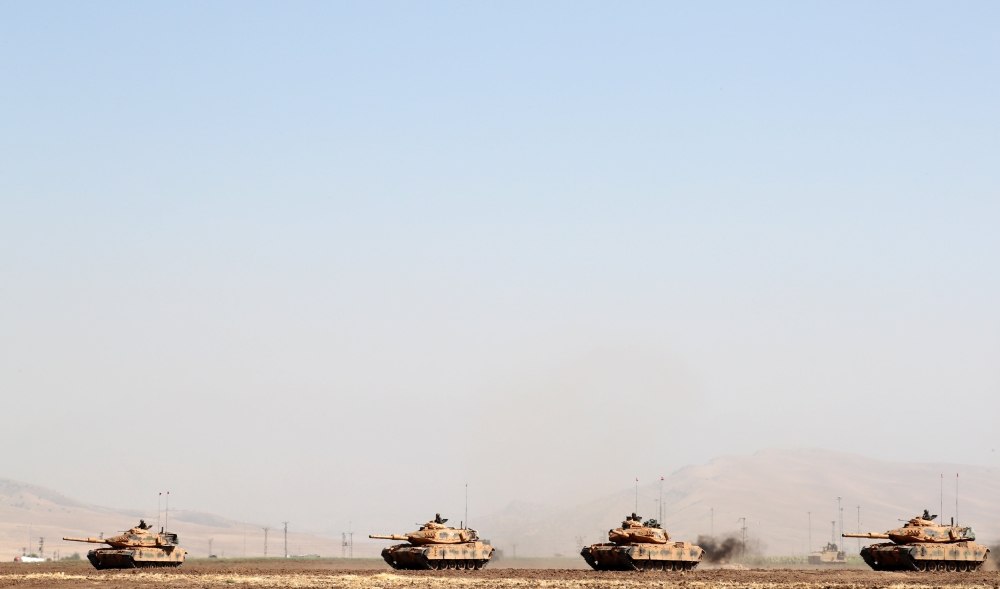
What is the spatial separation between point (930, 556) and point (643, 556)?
17.8 meters

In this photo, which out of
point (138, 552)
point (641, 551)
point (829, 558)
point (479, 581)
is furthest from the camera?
point (829, 558)

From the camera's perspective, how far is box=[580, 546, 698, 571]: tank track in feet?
237

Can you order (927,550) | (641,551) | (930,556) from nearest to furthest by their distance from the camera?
(641,551)
(930,556)
(927,550)

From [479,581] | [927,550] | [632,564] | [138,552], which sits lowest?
[138,552]

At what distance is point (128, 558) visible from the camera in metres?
77.4

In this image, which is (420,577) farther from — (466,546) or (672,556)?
(672,556)

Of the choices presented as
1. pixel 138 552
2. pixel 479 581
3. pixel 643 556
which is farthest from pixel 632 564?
pixel 138 552

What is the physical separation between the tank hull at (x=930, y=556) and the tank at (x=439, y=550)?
24.5m

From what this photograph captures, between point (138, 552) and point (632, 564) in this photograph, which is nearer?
point (632, 564)

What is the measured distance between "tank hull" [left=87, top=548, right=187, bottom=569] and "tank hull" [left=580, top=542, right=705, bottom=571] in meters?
28.0

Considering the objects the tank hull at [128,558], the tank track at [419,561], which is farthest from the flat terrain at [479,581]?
the tank hull at [128,558]

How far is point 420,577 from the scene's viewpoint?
6247 centimetres

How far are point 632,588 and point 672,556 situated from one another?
22648 millimetres

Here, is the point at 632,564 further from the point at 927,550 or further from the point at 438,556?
the point at 927,550
